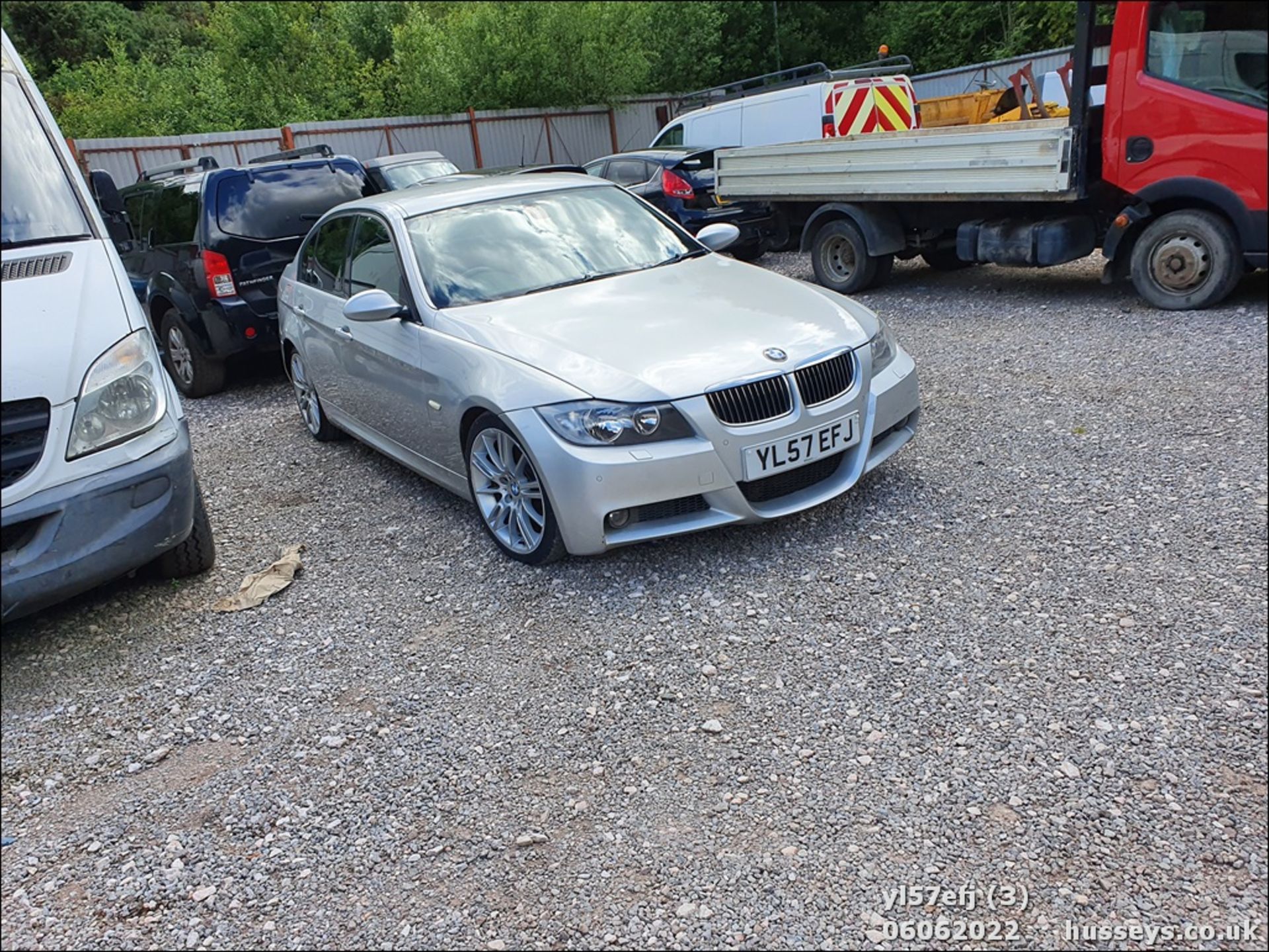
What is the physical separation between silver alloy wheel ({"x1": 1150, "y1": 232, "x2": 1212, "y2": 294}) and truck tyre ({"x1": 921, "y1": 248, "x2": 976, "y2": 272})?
2.28m

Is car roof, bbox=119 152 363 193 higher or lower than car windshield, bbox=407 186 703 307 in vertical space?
A: higher

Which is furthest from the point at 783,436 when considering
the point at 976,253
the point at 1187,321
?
the point at 976,253

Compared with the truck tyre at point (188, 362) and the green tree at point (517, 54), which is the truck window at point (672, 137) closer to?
the green tree at point (517, 54)

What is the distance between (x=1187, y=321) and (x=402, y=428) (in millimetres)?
5271

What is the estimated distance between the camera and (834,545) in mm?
3951

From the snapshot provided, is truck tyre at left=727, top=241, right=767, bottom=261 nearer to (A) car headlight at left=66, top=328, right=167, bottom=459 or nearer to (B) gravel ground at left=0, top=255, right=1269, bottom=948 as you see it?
(B) gravel ground at left=0, top=255, right=1269, bottom=948

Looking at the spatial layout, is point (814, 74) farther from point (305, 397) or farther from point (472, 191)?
point (305, 397)

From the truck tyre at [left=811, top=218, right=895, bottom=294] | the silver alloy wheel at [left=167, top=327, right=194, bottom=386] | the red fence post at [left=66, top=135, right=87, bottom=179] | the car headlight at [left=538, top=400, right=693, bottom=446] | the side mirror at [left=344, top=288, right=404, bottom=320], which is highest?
the red fence post at [left=66, top=135, right=87, bottom=179]

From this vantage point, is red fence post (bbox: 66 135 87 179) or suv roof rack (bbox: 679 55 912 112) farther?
red fence post (bbox: 66 135 87 179)

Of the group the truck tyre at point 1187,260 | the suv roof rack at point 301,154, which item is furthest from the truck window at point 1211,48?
the suv roof rack at point 301,154

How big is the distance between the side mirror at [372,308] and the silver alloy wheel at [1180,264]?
18.2 ft

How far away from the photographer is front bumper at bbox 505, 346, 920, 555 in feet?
11.9

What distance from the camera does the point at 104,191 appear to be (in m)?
5.07

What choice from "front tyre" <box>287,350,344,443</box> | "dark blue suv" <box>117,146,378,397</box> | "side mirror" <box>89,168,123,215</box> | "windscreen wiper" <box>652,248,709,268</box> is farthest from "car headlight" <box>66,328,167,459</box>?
"dark blue suv" <box>117,146,378,397</box>
